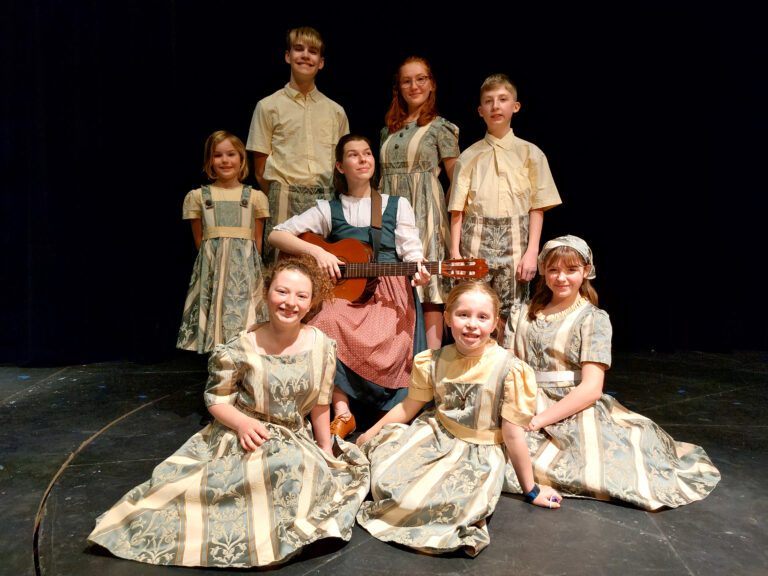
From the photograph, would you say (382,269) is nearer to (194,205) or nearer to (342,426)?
(342,426)

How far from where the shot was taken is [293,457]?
2051mm

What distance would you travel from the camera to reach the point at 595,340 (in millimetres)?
2434

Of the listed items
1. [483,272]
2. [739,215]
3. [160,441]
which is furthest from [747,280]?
[160,441]

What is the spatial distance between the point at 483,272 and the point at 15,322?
3.42m

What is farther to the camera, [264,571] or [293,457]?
[293,457]

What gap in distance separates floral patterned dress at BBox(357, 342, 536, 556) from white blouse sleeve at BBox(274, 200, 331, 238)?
953 millimetres

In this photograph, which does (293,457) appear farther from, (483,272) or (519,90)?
(519,90)

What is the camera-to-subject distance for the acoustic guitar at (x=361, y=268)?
2.76 m

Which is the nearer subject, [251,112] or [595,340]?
[595,340]

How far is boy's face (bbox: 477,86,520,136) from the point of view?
3004 millimetres

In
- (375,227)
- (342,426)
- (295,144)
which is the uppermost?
(295,144)

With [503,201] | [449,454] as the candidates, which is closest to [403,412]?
[449,454]

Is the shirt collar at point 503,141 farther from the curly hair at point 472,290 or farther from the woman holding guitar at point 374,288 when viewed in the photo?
the curly hair at point 472,290

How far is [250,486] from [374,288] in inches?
47.7
